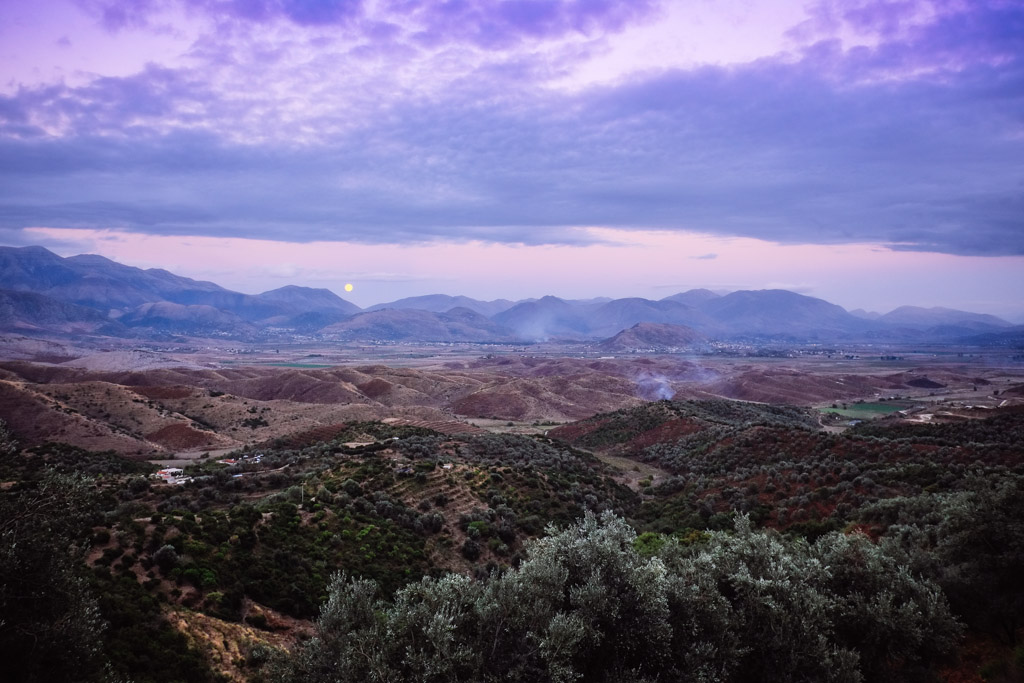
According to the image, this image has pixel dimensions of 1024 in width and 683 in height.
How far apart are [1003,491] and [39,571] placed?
20.8m

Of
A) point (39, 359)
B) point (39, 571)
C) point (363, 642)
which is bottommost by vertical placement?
point (39, 359)

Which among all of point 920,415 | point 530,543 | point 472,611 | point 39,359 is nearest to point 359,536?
point 530,543

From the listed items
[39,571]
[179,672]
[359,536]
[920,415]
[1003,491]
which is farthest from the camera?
[920,415]

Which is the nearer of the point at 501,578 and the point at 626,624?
the point at 626,624

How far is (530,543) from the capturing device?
12.8 metres

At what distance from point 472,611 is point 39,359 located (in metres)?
189

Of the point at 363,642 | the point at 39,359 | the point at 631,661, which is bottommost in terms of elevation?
the point at 39,359

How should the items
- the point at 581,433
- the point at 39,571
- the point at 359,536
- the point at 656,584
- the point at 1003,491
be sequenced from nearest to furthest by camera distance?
1. the point at 39,571
2. the point at 656,584
3. the point at 1003,491
4. the point at 359,536
5. the point at 581,433

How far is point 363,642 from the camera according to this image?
926 centimetres

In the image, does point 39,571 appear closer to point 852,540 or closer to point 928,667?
point 928,667

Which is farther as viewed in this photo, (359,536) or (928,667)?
(359,536)

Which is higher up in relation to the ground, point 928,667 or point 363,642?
point 363,642

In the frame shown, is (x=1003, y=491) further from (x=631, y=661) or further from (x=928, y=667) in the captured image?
(x=631, y=661)

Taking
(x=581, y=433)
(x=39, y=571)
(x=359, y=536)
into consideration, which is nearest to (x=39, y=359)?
(x=581, y=433)
